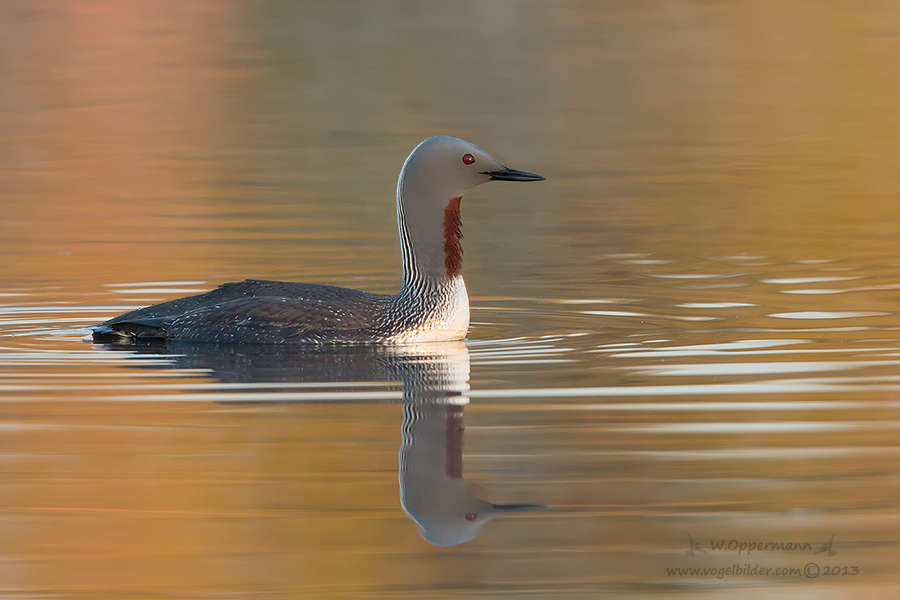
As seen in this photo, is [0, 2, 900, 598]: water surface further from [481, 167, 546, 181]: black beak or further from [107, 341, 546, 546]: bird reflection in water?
[481, 167, 546, 181]: black beak

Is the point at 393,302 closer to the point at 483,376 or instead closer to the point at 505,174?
the point at 505,174

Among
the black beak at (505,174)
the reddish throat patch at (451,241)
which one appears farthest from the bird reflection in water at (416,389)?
the black beak at (505,174)

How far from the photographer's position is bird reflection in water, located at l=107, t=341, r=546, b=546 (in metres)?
4.62

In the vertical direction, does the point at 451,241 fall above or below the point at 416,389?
above

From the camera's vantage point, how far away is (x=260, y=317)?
7406 mm

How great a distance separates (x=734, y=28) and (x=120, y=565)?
98.4 feet

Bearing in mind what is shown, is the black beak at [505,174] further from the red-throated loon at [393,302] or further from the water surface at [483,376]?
the water surface at [483,376]

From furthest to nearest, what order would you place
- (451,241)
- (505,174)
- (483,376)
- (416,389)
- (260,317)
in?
(451,241) → (505,174) → (260,317) → (483,376) → (416,389)

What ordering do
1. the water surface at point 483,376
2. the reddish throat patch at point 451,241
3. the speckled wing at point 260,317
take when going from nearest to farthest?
the water surface at point 483,376, the speckled wing at point 260,317, the reddish throat patch at point 451,241

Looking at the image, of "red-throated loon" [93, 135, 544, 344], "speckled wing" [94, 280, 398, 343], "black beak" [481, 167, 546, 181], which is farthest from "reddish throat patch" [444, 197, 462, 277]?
"speckled wing" [94, 280, 398, 343]

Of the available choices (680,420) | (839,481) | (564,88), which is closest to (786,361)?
(680,420)

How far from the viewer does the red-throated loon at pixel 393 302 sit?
7.39 meters

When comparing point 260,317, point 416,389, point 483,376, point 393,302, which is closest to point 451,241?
point 393,302

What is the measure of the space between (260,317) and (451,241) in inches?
40.2
